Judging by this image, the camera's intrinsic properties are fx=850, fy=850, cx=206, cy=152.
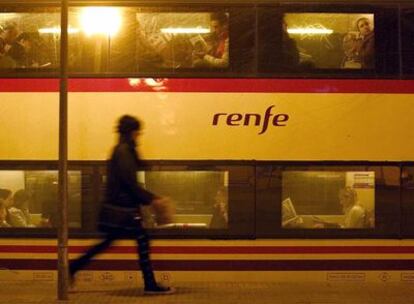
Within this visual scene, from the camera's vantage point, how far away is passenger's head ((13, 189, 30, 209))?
9.67 meters

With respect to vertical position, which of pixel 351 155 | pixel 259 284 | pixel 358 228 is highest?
pixel 351 155

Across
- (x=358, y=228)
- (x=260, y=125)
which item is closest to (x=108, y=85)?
(x=260, y=125)

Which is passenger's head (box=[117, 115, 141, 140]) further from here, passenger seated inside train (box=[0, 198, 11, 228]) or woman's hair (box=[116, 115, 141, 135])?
passenger seated inside train (box=[0, 198, 11, 228])

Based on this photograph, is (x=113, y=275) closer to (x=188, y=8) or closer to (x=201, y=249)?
(x=201, y=249)

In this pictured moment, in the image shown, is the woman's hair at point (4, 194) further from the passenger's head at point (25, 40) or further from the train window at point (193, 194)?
the passenger's head at point (25, 40)

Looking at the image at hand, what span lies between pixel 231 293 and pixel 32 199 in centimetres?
252

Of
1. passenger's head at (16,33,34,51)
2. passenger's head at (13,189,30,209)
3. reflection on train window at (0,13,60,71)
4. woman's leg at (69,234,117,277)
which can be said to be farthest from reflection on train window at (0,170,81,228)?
passenger's head at (16,33,34,51)

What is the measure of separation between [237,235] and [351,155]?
1.57 metres

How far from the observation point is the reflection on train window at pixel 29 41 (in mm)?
9656

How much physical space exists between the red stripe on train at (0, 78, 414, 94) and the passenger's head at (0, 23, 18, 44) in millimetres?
500

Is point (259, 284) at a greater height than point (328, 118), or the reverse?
point (328, 118)

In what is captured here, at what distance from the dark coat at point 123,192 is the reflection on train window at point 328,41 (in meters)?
2.25

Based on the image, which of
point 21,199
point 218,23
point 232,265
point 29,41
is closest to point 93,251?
point 21,199

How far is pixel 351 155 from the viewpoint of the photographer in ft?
31.3
